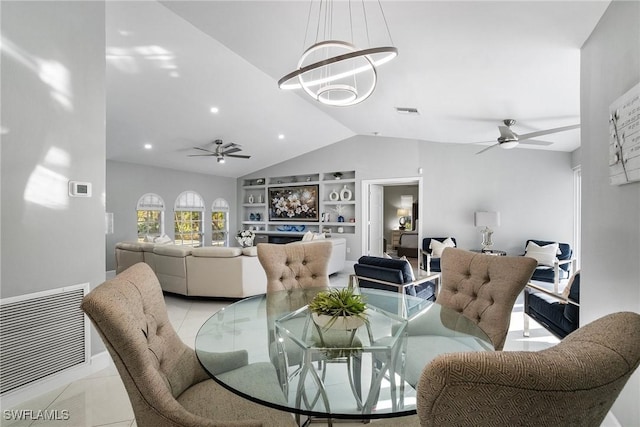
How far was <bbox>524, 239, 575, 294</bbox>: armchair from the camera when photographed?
15.4ft

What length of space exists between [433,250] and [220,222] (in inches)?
238

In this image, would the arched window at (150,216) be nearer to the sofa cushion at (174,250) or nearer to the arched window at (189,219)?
the arched window at (189,219)

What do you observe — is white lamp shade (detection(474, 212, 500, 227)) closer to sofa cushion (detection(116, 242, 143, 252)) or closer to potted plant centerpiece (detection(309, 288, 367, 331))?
potted plant centerpiece (detection(309, 288, 367, 331))

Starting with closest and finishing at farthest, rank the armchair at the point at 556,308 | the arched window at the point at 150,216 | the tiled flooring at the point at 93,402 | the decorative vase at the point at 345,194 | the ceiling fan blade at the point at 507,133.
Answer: the tiled flooring at the point at 93,402, the armchair at the point at 556,308, the ceiling fan blade at the point at 507,133, the arched window at the point at 150,216, the decorative vase at the point at 345,194

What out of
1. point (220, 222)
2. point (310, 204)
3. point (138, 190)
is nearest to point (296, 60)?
point (310, 204)

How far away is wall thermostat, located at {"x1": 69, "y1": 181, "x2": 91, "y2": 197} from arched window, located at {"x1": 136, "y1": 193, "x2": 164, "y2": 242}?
4.81m

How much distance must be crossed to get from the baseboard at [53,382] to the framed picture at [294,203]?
596 cm

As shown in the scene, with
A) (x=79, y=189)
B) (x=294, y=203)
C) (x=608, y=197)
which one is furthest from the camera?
(x=294, y=203)

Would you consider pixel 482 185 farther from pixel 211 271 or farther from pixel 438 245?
pixel 211 271

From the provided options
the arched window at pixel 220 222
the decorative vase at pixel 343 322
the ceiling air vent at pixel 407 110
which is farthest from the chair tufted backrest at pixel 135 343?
the arched window at pixel 220 222

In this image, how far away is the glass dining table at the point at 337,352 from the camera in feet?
3.55

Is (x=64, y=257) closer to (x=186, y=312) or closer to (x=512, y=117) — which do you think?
(x=186, y=312)

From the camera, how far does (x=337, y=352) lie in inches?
51.8

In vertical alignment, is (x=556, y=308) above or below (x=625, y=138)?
below
